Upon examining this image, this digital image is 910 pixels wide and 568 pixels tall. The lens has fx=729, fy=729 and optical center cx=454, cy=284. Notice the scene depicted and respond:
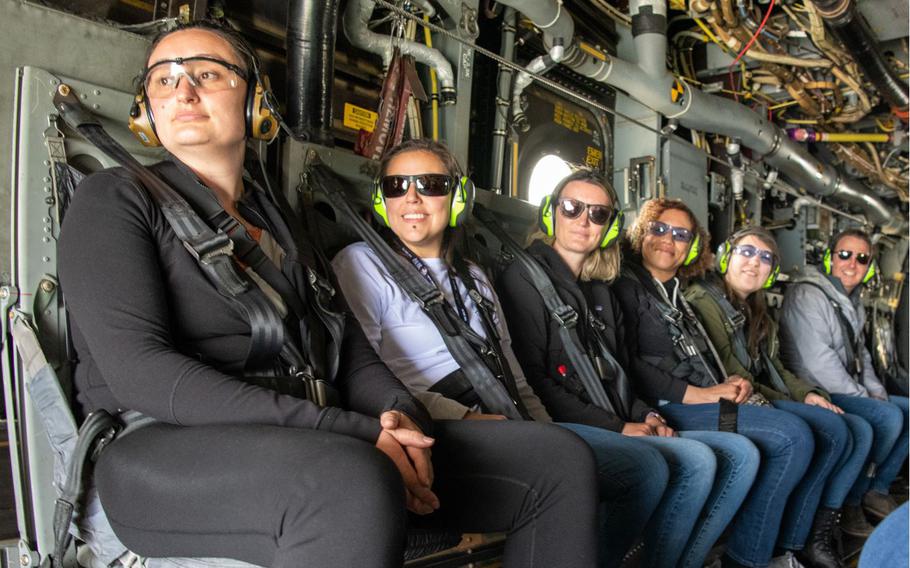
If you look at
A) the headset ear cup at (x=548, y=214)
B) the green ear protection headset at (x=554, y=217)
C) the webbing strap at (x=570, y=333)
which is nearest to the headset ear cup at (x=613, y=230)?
the green ear protection headset at (x=554, y=217)

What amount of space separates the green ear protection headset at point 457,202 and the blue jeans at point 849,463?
190cm

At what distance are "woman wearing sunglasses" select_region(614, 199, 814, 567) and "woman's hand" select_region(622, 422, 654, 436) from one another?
0.40 metres

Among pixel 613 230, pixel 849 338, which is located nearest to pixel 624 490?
pixel 613 230

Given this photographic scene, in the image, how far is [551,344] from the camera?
7.85 ft

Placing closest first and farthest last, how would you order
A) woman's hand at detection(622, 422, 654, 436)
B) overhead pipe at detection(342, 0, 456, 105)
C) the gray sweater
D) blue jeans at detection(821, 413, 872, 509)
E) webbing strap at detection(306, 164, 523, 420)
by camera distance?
webbing strap at detection(306, 164, 523, 420) → woman's hand at detection(622, 422, 654, 436) → overhead pipe at detection(342, 0, 456, 105) → blue jeans at detection(821, 413, 872, 509) → the gray sweater

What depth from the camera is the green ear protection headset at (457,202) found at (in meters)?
2.17

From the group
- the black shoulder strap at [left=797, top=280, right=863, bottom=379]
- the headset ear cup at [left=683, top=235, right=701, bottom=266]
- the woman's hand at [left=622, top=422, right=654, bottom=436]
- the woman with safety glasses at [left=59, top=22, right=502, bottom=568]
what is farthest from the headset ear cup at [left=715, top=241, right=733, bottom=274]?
the woman with safety glasses at [left=59, top=22, right=502, bottom=568]

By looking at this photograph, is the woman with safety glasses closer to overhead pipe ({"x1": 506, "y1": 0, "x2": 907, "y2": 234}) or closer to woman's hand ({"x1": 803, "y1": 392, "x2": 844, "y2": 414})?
overhead pipe ({"x1": 506, "y1": 0, "x2": 907, "y2": 234})

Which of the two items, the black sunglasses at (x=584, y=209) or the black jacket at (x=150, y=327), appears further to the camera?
the black sunglasses at (x=584, y=209)

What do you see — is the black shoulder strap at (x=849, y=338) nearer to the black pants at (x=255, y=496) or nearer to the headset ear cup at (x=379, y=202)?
the headset ear cup at (x=379, y=202)

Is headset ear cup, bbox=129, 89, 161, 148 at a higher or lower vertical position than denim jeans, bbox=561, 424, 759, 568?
higher

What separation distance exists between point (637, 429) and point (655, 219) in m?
1.23

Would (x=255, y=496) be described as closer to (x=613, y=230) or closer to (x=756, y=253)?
(x=613, y=230)

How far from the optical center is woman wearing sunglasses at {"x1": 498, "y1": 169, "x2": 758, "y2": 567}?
2055 millimetres
